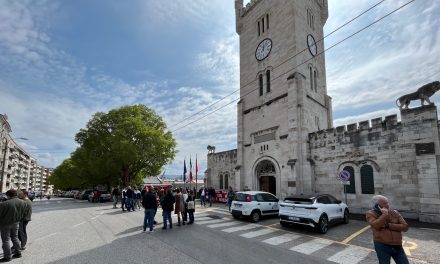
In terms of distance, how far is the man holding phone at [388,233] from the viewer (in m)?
4.48

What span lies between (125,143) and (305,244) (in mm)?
22978

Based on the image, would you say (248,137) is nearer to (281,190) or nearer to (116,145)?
(281,190)

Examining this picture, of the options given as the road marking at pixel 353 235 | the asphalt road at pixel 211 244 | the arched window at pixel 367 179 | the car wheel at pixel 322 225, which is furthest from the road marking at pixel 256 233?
the arched window at pixel 367 179

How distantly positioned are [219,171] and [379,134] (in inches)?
702

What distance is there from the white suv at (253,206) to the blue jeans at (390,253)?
8779mm

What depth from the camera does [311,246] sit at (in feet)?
27.2

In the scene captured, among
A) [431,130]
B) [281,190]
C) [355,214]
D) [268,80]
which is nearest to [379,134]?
[431,130]

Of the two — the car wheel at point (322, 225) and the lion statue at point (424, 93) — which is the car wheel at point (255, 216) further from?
the lion statue at point (424, 93)

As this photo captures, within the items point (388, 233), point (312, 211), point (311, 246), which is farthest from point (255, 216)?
point (388, 233)

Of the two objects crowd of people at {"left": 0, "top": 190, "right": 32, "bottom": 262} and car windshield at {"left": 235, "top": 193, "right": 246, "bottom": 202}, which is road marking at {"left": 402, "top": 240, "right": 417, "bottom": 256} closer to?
car windshield at {"left": 235, "top": 193, "right": 246, "bottom": 202}

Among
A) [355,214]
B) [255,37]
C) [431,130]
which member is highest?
[255,37]

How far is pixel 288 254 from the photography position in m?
7.32

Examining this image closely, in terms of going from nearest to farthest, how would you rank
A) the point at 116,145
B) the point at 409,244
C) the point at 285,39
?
1. the point at 409,244
2. the point at 285,39
3. the point at 116,145

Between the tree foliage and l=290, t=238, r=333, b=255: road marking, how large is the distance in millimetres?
22750
